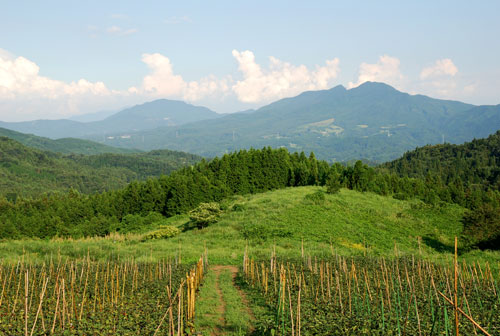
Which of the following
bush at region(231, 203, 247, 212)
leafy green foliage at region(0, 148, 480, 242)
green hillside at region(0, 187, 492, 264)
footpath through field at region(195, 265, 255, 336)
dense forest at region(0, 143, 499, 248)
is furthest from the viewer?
leafy green foliage at region(0, 148, 480, 242)

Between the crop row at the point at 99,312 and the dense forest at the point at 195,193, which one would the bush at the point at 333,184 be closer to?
the dense forest at the point at 195,193

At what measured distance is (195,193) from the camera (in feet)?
160

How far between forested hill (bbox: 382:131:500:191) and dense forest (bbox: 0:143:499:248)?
42.6 metres

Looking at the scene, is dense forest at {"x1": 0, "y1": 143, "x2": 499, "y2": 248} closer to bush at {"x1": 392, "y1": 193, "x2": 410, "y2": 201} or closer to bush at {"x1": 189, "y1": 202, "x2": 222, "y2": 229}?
bush at {"x1": 392, "y1": 193, "x2": 410, "y2": 201}

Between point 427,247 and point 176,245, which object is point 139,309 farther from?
point 427,247

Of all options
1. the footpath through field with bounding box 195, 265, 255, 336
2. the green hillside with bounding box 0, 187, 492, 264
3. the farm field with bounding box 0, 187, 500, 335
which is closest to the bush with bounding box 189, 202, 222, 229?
the green hillside with bounding box 0, 187, 492, 264

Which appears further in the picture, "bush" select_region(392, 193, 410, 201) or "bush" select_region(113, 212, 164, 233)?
"bush" select_region(392, 193, 410, 201)

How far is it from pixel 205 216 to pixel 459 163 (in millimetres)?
106374

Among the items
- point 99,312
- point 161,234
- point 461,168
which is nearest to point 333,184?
point 161,234

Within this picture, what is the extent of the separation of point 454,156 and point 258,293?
130m

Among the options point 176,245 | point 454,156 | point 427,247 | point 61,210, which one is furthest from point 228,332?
point 454,156

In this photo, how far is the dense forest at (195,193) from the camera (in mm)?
46000

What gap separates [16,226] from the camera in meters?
45.9

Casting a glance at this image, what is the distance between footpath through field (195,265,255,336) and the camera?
10.7 meters
